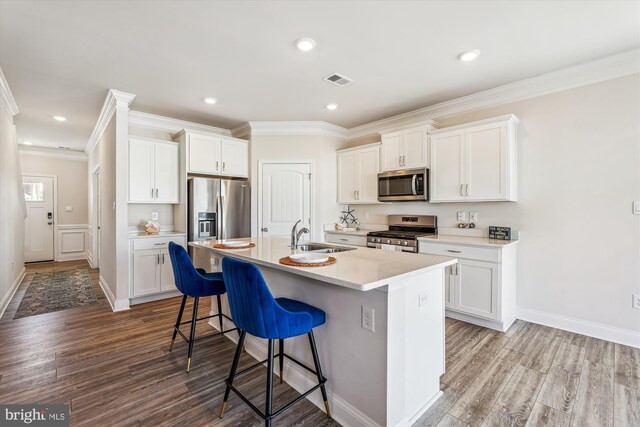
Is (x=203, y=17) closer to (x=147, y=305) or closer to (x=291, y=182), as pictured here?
(x=291, y=182)

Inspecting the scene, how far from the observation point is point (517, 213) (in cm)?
336

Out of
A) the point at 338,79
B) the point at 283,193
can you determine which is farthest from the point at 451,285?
the point at 283,193

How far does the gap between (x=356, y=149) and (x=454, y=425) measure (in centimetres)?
380

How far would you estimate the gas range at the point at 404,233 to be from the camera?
12.2 feet

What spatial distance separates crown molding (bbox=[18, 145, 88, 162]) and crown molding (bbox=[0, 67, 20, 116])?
320 cm

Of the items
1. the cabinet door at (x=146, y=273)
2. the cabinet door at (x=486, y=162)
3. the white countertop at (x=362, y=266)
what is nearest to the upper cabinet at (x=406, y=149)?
the cabinet door at (x=486, y=162)

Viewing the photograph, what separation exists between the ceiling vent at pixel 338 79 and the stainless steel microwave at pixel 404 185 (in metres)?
1.43

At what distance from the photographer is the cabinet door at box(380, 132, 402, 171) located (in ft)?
13.6

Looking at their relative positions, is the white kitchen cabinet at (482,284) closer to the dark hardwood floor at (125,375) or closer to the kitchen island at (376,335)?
the kitchen island at (376,335)

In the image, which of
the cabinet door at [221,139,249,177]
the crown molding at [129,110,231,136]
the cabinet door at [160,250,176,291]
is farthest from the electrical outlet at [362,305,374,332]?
the crown molding at [129,110,231,136]

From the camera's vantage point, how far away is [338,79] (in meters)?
3.23

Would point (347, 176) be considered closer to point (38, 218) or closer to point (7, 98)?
point (7, 98)

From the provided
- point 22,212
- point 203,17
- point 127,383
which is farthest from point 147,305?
point 203,17

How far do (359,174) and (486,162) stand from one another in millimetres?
1880
